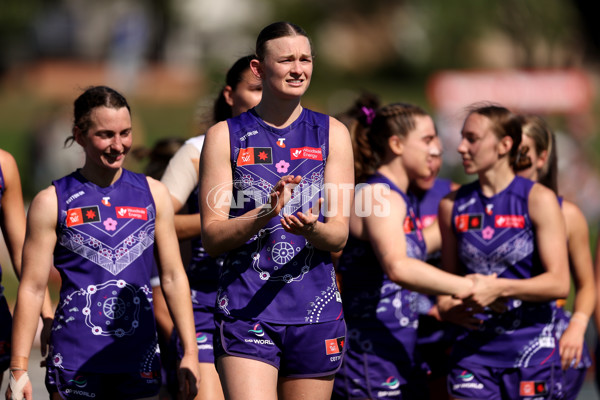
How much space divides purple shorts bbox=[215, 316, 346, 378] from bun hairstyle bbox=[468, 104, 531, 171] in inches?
64.7

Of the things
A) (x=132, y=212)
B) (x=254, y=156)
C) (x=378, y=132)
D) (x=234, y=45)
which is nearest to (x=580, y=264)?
(x=378, y=132)

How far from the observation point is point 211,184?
13.1 ft

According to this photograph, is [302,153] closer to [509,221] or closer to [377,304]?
[377,304]

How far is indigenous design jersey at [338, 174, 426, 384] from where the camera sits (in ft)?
16.4

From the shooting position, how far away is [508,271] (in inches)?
194

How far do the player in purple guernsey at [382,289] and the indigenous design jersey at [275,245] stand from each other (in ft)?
2.81

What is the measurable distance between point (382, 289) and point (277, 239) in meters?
1.20

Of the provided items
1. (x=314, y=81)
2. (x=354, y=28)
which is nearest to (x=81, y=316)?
(x=314, y=81)

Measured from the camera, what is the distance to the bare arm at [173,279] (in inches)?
170

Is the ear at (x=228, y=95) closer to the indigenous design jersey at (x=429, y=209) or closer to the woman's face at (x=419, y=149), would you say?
the woman's face at (x=419, y=149)

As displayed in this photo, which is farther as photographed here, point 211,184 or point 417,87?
point 417,87

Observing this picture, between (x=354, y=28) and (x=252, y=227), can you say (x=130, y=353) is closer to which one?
(x=252, y=227)

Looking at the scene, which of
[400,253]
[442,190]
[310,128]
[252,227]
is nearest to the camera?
[252,227]

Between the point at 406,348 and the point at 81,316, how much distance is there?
1.76m
